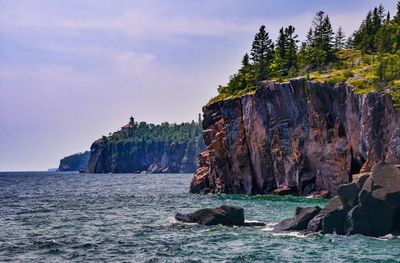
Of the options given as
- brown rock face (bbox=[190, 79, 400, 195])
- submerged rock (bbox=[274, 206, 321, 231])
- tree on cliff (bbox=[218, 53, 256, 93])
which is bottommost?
submerged rock (bbox=[274, 206, 321, 231])

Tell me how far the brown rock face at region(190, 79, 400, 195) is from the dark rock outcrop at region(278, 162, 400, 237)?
23.0m

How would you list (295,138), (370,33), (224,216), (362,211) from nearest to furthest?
(362,211)
(224,216)
(295,138)
(370,33)

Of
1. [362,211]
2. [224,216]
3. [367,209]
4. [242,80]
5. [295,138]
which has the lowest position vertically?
[224,216]

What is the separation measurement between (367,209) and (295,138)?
49286 mm

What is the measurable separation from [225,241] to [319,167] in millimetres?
48149

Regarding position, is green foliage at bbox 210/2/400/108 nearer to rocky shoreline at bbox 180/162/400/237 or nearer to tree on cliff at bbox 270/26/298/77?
tree on cliff at bbox 270/26/298/77

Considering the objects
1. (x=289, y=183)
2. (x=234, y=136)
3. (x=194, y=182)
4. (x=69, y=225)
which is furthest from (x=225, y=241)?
(x=194, y=182)

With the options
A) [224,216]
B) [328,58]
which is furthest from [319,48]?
[224,216]

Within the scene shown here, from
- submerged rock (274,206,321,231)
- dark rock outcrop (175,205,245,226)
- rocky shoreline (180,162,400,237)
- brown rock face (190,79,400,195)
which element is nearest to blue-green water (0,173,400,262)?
rocky shoreline (180,162,400,237)

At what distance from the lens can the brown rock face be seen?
7488 cm

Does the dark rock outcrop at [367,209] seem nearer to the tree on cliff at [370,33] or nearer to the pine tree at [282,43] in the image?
the tree on cliff at [370,33]

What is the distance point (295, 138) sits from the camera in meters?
94.0

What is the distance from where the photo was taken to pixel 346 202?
47219 mm

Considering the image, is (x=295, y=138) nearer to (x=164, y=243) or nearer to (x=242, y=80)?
(x=242, y=80)
